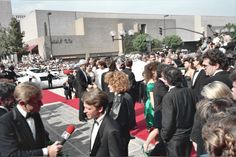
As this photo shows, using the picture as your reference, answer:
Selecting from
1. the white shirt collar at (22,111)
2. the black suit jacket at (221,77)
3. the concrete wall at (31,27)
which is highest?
the concrete wall at (31,27)

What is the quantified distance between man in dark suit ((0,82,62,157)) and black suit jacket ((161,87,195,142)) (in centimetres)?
162

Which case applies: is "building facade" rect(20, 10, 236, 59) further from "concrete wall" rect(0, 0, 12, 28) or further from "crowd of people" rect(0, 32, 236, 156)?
"crowd of people" rect(0, 32, 236, 156)

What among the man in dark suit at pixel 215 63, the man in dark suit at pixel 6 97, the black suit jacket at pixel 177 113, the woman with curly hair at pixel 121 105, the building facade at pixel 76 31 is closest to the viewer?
the man in dark suit at pixel 6 97

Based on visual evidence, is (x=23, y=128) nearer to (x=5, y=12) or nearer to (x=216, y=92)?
(x=216, y=92)

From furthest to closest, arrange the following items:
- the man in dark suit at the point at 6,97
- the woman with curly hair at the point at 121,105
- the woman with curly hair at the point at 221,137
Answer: the woman with curly hair at the point at 121,105, the man in dark suit at the point at 6,97, the woman with curly hair at the point at 221,137

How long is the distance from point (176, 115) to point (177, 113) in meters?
0.03

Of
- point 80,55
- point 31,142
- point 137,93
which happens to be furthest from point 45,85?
point 80,55

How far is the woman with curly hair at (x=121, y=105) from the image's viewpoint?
4.28m

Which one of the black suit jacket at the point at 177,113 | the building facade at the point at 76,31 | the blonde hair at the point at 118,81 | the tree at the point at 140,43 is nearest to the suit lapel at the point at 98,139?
the black suit jacket at the point at 177,113

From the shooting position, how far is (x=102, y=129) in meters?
3.03

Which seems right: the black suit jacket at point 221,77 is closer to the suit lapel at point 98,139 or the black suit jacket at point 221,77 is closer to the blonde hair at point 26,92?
the suit lapel at point 98,139

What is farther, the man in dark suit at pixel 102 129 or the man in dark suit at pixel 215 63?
the man in dark suit at pixel 215 63

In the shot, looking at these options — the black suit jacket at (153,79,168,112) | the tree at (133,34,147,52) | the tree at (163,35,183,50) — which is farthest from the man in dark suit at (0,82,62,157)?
the tree at (163,35,183,50)

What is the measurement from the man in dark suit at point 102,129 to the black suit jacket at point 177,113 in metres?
1.05
